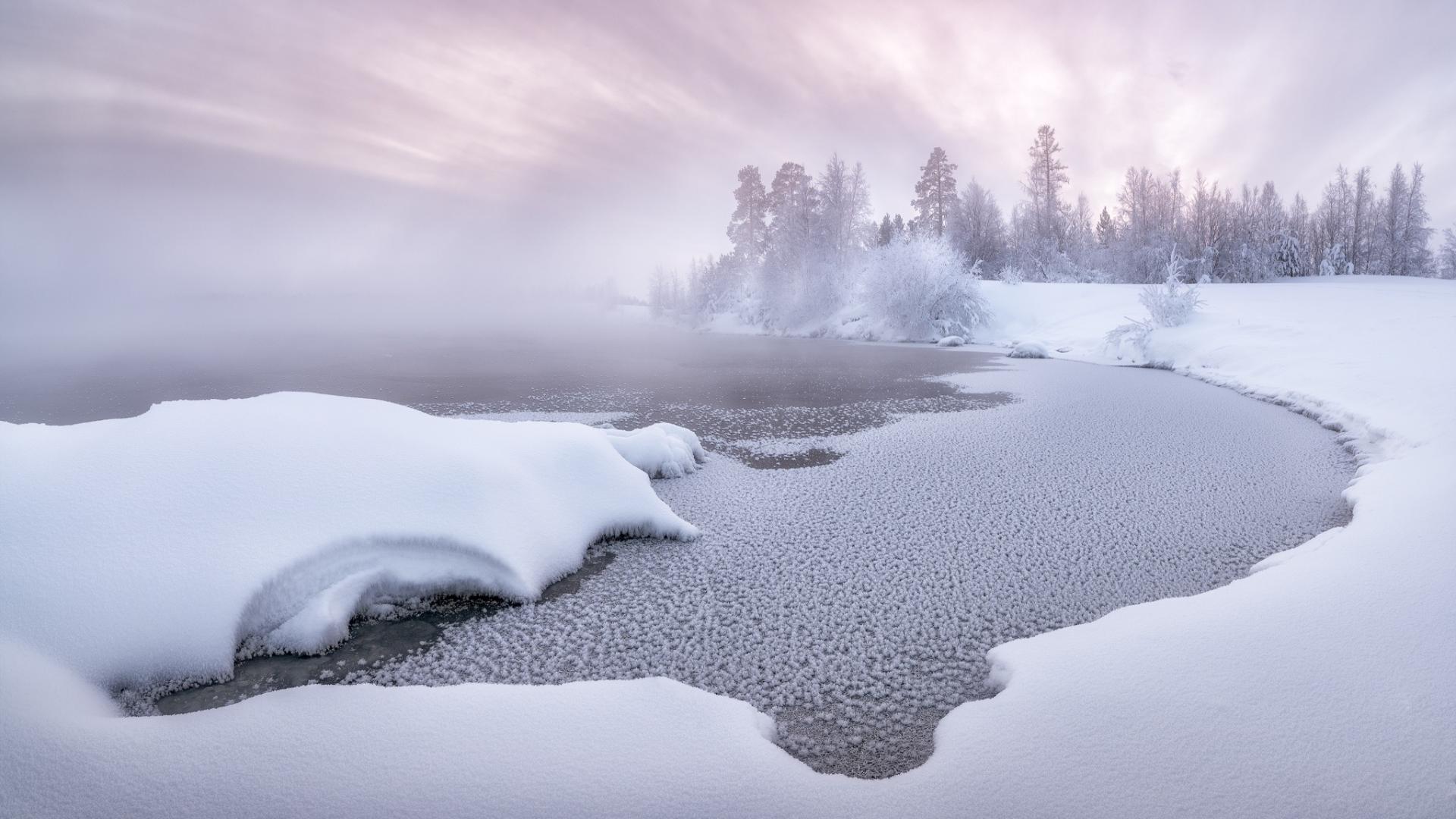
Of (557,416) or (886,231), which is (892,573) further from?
(886,231)

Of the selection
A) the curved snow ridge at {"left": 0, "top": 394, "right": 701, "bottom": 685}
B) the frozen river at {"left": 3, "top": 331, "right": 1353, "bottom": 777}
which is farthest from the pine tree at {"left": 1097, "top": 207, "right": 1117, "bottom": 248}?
the curved snow ridge at {"left": 0, "top": 394, "right": 701, "bottom": 685}

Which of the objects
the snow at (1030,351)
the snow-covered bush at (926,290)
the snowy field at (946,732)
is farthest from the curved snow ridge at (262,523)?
the snow-covered bush at (926,290)

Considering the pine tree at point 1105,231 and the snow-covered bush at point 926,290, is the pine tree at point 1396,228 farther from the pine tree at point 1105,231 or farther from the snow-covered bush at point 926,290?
the snow-covered bush at point 926,290

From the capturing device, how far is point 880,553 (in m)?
4.25

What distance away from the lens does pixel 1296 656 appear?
2379mm

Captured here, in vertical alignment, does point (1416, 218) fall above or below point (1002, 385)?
above

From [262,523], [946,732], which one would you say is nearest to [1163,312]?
[946,732]

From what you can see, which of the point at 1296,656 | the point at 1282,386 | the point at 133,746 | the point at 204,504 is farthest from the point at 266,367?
the point at 1282,386

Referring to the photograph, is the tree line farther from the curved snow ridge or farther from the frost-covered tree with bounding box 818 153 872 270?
the curved snow ridge

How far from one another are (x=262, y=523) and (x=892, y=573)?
3673mm

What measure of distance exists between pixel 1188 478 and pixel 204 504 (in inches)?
312

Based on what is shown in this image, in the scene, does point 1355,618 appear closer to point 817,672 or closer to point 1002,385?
point 817,672

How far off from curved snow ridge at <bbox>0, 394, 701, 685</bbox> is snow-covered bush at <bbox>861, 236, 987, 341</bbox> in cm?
2607

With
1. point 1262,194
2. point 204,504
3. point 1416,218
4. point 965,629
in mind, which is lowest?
point 965,629
